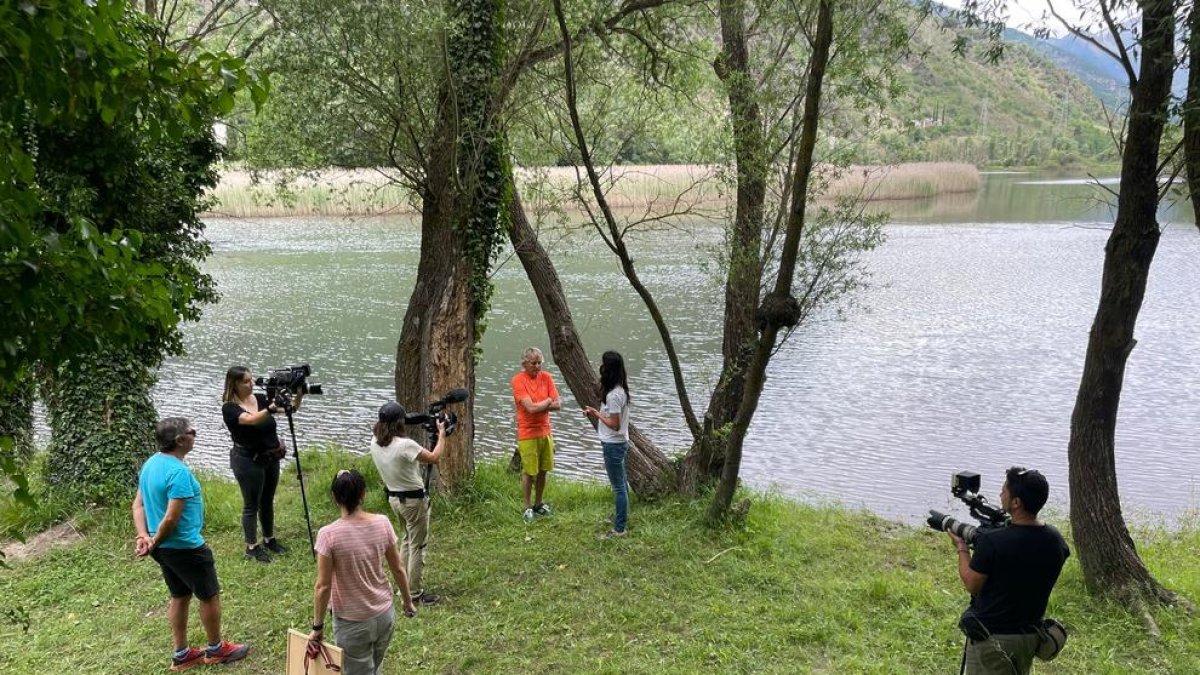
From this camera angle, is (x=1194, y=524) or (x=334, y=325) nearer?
(x=1194, y=524)

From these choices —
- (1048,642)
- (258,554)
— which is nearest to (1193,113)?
(1048,642)

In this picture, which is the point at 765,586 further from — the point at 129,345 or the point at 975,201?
the point at 975,201

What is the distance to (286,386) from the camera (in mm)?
5848

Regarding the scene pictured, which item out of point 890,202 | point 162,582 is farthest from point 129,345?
point 890,202

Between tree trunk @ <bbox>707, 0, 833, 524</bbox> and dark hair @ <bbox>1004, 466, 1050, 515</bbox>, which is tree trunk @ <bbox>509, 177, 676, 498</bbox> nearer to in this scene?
tree trunk @ <bbox>707, 0, 833, 524</bbox>

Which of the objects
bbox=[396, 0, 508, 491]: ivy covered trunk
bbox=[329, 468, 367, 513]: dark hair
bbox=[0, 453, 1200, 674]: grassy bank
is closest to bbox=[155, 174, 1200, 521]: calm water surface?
bbox=[396, 0, 508, 491]: ivy covered trunk

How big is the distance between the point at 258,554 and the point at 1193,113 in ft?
22.4

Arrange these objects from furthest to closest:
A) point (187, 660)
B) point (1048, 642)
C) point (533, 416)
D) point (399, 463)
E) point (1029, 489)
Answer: point (533, 416) < point (399, 463) < point (187, 660) < point (1048, 642) < point (1029, 489)

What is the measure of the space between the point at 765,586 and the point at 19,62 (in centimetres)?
513

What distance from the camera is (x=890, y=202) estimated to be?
113 ft

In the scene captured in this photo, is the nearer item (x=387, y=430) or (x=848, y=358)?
(x=387, y=430)

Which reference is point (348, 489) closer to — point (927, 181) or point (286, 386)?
point (286, 386)

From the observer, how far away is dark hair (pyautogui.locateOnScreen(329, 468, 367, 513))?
3557 mm

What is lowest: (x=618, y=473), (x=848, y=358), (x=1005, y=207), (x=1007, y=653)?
(x=848, y=358)
